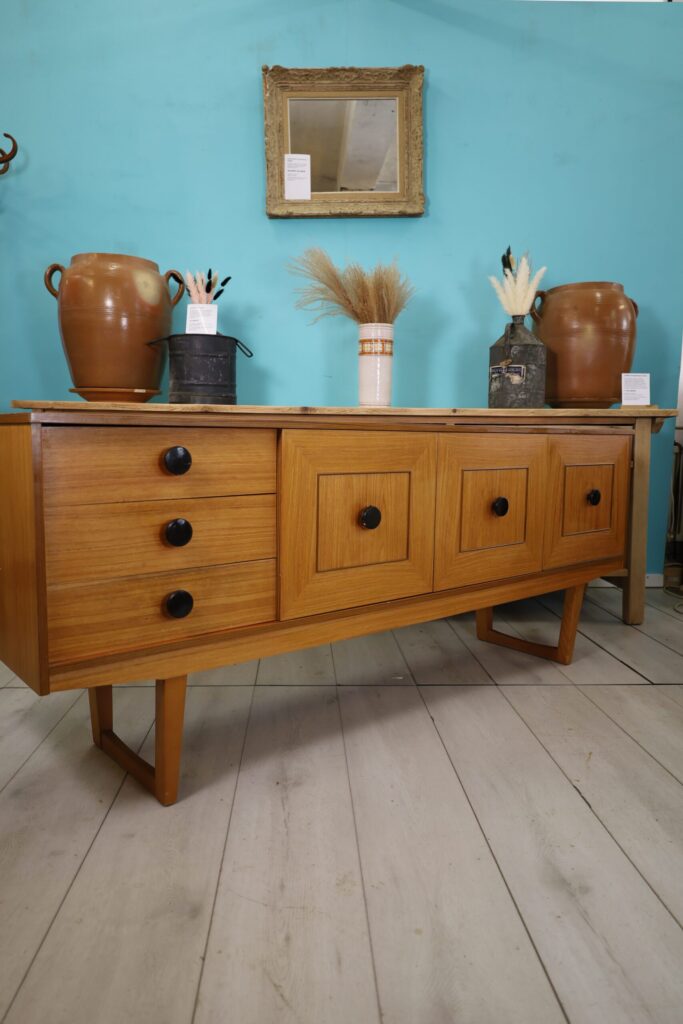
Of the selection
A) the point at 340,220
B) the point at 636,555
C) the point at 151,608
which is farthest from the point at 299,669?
the point at 340,220

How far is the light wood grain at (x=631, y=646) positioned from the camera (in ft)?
5.60

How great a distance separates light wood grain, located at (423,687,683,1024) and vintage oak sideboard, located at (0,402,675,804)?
333 mm

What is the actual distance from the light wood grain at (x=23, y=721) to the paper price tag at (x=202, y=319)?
0.90m

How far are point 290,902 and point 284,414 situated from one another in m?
0.73

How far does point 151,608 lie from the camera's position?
1035 millimetres

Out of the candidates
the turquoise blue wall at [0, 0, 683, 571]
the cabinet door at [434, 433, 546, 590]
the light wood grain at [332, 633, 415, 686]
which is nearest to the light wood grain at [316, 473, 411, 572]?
the cabinet door at [434, 433, 546, 590]

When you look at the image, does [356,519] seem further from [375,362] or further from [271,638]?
[375,362]

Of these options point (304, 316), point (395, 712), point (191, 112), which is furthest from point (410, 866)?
point (191, 112)

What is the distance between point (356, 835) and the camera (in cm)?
102

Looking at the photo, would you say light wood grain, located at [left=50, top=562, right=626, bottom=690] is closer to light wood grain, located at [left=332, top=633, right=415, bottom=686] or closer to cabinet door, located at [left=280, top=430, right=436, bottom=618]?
cabinet door, located at [left=280, top=430, right=436, bottom=618]

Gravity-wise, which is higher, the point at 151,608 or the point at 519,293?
the point at 519,293

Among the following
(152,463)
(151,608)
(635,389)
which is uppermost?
(635,389)

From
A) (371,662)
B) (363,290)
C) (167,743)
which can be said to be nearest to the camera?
(167,743)

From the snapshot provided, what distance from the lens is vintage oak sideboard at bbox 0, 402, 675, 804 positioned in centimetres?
95
